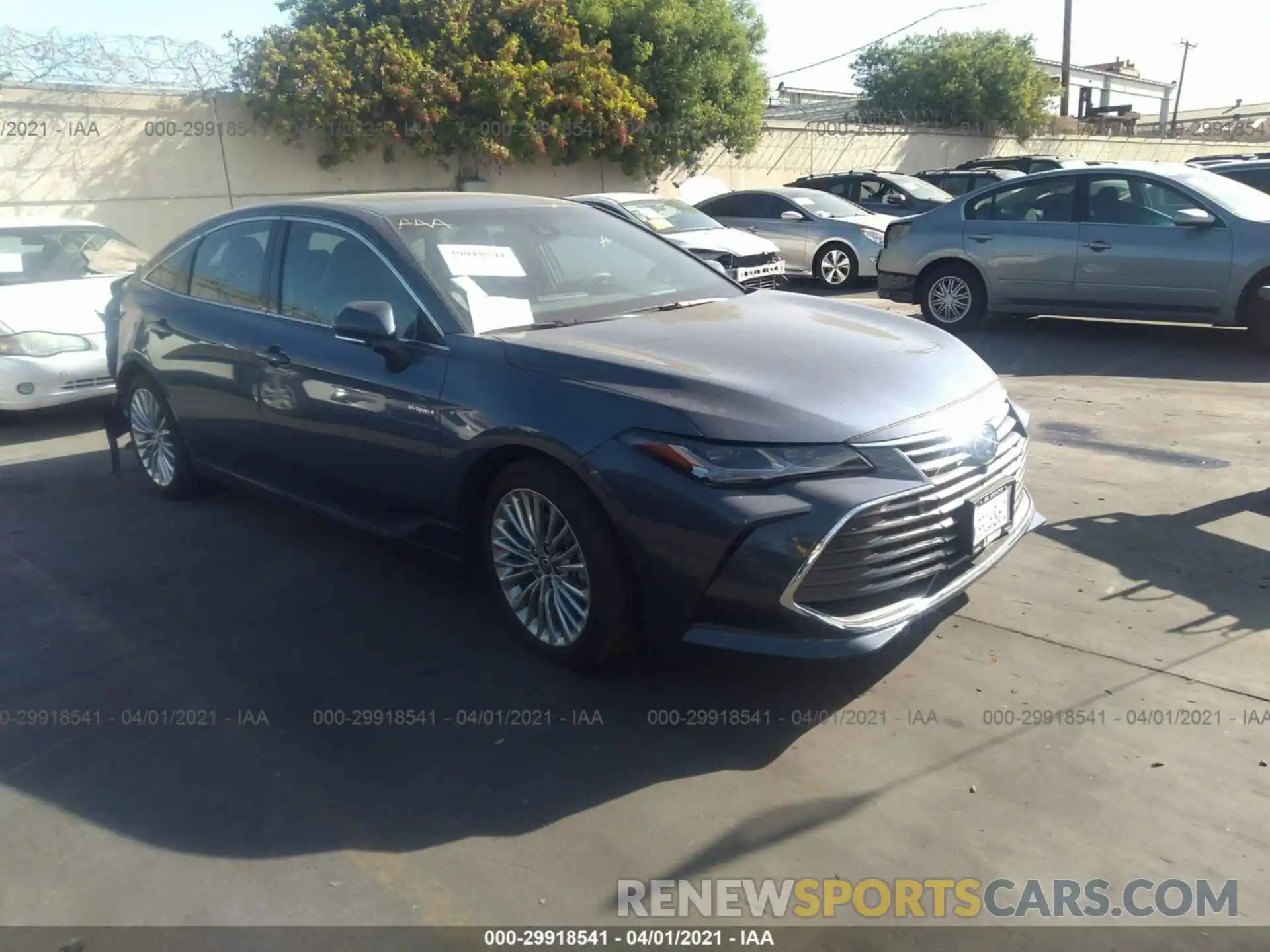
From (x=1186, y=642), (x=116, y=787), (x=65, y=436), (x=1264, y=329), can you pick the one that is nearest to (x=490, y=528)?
(x=116, y=787)

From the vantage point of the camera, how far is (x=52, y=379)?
306 inches

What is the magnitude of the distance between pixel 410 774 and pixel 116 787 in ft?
3.04

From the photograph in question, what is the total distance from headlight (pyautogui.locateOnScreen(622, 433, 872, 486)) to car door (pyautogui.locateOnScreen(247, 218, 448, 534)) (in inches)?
45.5

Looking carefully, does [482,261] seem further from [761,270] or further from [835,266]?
[835,266]

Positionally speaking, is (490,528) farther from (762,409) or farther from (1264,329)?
(1264,329)

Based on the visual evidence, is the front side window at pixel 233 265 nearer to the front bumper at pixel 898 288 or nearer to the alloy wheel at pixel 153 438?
the alloy wheel at pixel 153 438

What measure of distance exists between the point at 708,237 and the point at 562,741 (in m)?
10.4

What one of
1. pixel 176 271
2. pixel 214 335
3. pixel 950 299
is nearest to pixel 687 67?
pixel 950 299

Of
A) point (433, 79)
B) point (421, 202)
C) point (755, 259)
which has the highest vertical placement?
point (433, 79)

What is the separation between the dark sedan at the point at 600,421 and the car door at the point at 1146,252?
5.31 meters

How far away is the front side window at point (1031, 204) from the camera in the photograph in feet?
31.7

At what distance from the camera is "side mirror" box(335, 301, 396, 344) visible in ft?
13.9

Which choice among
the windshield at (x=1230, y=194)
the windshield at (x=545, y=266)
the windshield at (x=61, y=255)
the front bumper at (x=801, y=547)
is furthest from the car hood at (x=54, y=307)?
the windshield at (x=1230, y=194)

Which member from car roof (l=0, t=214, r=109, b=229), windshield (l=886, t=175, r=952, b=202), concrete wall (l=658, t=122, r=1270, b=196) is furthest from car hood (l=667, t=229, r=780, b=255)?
concrete wall (l=658, t=122, r=1270, b=196)
